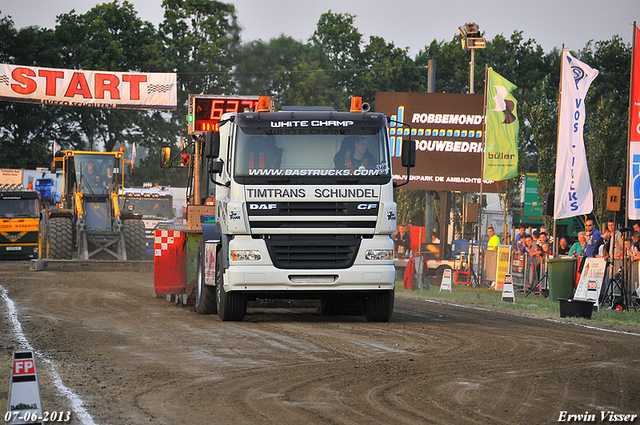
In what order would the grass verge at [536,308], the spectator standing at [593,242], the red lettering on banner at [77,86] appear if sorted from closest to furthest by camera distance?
the grass verge at [536,308] < the spectator standing at [593,242] < the red lettering on banner at [77,86]

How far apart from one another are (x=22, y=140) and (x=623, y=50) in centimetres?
4096

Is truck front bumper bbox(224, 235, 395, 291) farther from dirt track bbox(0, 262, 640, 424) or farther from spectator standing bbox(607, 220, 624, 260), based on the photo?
spectator standing bbox(607, 220, 624, 260)

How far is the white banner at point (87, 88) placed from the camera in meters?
32.6

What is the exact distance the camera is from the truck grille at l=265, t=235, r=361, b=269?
12367 millimetres

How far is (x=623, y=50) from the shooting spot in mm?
61500

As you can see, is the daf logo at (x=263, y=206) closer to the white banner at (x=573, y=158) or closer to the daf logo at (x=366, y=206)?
the daf logo at (x=366, y=206)

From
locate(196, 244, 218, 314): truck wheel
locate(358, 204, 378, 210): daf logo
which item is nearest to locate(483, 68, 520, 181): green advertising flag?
locate(196, 244, 218, 314): truck wheel

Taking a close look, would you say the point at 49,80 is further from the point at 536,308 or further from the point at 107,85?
the point at 536,308

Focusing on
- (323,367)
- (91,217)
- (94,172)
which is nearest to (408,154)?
(323,367)

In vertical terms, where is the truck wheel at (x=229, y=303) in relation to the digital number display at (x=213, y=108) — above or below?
below

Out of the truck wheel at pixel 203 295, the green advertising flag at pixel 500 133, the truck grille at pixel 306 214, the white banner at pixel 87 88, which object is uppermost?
the white banner at pixel 87 88

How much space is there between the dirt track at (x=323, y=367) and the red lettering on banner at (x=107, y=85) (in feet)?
63.3

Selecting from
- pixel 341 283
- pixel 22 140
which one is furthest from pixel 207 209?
pixel 22 140

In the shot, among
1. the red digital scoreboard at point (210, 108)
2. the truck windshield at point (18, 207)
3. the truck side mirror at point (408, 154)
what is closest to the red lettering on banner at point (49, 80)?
the truck windshield at point (18, 207)
